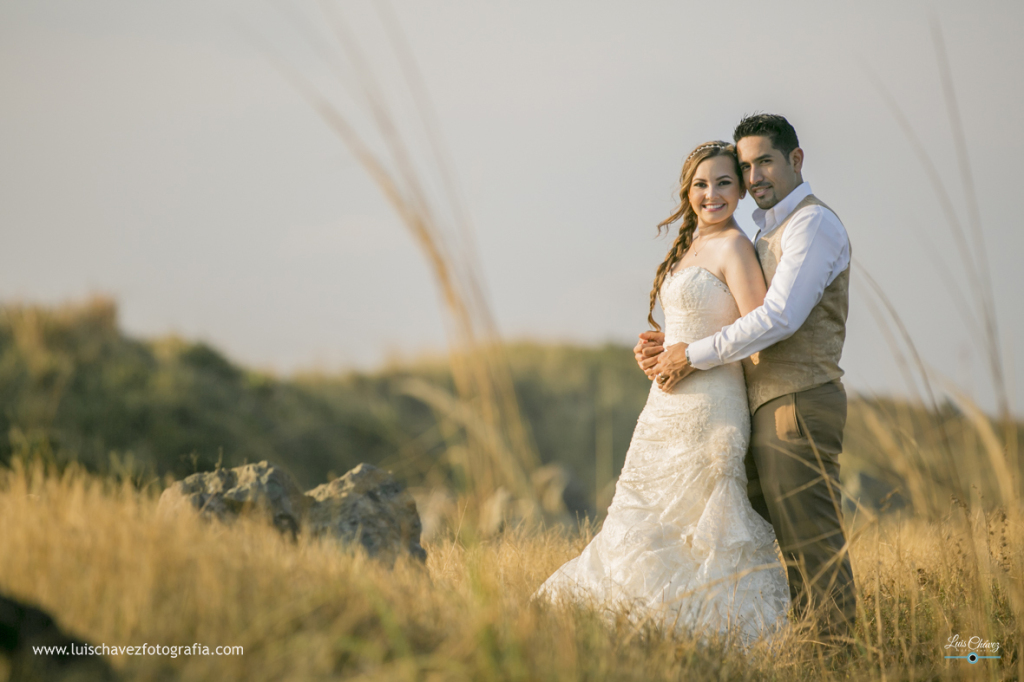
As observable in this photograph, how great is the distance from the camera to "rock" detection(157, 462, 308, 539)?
3057 millimetres

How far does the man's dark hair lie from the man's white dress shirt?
1.27ft

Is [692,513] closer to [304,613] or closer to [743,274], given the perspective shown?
[743,274]

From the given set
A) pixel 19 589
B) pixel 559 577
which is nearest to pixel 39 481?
pixel 19 589

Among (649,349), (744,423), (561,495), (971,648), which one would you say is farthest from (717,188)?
(561,495)

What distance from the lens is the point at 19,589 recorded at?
1826 mm

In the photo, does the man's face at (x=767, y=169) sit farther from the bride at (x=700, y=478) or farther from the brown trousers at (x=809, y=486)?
the brown trousers at (x=809, y=486)

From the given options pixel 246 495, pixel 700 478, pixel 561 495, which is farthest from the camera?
pixel 561 495

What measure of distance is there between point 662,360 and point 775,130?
133cm

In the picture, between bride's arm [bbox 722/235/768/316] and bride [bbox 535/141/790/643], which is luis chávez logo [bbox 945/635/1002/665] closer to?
bride [bbox 535/141/790/643]

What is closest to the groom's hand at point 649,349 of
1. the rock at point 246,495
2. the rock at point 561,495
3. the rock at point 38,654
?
the rock at point 246,495

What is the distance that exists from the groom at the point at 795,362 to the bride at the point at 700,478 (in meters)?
0.11

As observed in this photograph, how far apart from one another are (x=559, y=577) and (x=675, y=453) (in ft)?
2.91

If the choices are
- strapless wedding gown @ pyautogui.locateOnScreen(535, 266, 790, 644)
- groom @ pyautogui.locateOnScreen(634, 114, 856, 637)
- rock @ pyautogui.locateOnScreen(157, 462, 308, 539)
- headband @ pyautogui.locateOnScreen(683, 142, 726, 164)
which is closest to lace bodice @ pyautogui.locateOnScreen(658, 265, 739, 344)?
strapless wedding gown @ pyautogui.locateOnScreen(535, 266, 790, 644)

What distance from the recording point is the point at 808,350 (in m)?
3.33
